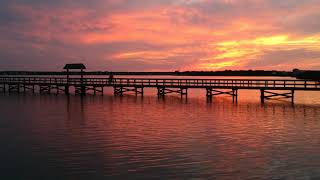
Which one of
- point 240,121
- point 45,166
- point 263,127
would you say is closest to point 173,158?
point 45,166

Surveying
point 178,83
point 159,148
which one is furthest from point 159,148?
point 178,83

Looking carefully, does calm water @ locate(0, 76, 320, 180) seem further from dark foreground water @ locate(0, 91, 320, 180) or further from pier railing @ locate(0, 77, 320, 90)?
pier railing @ locate(0, 77, 320, 90)

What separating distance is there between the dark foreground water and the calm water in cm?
3

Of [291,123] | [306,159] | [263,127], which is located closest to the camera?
[306,159]

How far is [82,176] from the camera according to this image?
11.2 m

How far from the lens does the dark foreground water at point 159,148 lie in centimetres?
1170

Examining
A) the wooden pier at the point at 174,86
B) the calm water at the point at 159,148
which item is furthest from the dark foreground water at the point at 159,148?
the wooden pier at the point at 174,86

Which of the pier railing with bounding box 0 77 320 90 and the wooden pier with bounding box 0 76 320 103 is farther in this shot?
the pier railing with bounding box 0 77 320 90

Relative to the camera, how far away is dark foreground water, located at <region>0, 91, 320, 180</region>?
11.7 meters

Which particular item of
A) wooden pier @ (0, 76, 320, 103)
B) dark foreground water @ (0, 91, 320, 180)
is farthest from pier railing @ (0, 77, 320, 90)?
dark foreground water @ (0, 91, 320, 180)

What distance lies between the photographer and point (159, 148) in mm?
14977

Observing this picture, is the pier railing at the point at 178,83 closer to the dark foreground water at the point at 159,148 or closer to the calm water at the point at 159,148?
the dark foreground water at the point at 159,148

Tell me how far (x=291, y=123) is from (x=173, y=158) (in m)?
11.3

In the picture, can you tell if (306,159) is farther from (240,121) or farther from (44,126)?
(44,126)
